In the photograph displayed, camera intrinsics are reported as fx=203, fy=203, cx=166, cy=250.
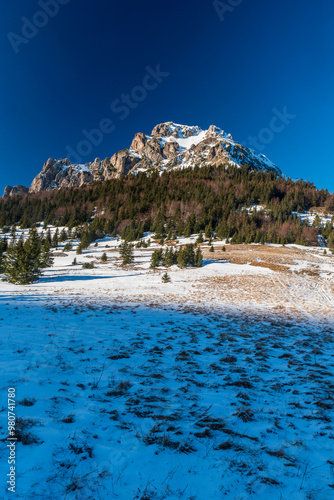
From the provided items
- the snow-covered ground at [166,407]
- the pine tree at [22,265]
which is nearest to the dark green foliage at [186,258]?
the pine tree at [22,265]

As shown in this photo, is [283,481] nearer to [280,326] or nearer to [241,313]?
[280,326]

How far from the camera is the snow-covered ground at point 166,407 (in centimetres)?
256

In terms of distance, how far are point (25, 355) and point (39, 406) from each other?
267cm

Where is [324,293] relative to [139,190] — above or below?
below

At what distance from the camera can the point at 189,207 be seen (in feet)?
302

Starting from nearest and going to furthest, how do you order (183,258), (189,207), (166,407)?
(166,407) → (183,258) → (189,207)

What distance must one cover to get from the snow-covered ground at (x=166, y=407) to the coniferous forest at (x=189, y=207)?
52160mm

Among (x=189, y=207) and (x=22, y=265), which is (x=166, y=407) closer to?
(x=22, y=265)

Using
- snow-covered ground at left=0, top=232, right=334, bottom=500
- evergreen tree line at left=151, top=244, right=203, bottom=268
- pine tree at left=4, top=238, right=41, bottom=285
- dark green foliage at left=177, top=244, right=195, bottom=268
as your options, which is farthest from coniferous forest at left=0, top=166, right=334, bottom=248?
snow-covered ground at left=0, top=232, right=334, bottom=500

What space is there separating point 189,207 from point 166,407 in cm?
9152

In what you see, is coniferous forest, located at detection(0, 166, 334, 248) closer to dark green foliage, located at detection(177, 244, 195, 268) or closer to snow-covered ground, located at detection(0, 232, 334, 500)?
dark green foliage, located at detection(177, 244, 195, 268)

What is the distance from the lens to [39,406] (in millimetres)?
3764

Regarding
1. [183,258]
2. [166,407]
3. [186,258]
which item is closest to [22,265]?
[183,258]

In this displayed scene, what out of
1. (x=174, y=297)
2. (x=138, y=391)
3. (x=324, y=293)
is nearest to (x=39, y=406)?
(x=138, y=391)
